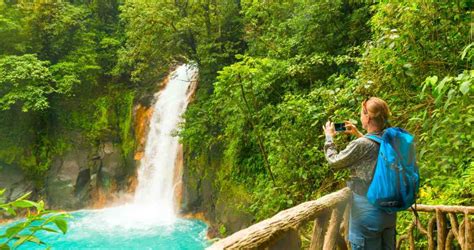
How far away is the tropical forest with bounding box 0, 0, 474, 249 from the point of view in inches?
108

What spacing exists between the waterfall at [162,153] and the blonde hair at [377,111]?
36.1 feet

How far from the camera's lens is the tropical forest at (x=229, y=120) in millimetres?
2734

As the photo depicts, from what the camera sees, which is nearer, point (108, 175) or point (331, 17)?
point (331, 17)

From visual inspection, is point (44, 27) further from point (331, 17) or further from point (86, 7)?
point (331, 17)

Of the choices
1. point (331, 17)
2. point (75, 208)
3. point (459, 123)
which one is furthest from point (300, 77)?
point (75, 208)

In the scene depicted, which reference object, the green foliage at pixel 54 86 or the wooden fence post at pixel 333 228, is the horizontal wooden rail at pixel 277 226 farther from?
the green foliage at pixel 54 86

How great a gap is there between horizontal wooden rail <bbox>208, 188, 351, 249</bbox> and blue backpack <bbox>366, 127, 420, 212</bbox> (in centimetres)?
43

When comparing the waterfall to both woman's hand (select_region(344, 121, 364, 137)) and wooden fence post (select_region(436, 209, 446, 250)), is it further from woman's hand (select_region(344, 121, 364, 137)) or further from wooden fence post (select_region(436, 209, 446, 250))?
woman's hand (select_region(344, 121, 364, 137))

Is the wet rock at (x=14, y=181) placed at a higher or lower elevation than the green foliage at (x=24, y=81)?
lower

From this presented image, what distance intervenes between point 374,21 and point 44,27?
43.9 ft

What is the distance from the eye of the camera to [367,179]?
2.19 meters

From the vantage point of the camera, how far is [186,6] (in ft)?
36.4

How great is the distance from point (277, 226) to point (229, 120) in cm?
700

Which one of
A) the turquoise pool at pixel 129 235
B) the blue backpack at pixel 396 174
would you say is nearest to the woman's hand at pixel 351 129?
the blue backpack at pixel 396 174
